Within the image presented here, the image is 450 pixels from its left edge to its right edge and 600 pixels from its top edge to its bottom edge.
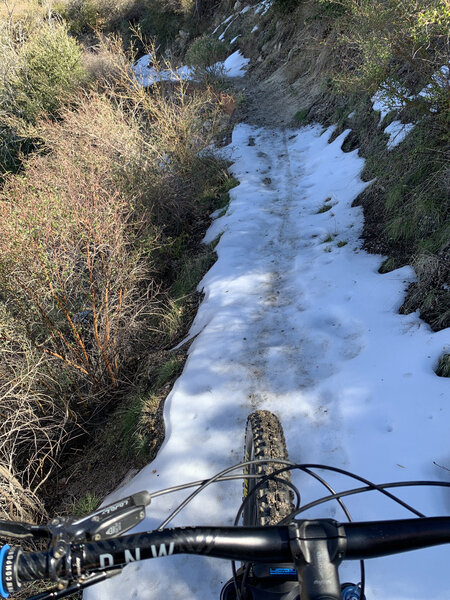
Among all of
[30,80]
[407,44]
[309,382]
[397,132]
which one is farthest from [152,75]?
[309,382]

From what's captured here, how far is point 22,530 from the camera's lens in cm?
110

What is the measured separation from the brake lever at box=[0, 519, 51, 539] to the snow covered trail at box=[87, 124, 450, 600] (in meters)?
1.75

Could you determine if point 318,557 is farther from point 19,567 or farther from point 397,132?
point 397,132

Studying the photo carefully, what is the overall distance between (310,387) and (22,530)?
2.79m

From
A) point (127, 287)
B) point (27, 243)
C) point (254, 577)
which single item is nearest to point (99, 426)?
point (127, 287)

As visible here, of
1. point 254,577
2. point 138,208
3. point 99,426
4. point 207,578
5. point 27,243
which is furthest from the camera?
point 138,208

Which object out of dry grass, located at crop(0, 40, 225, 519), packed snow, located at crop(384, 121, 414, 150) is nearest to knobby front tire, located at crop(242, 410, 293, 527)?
dry grass, located at crop(0, 40, 225, 519)

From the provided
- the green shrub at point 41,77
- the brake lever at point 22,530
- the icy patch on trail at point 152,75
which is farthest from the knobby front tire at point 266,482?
the green shrub at point 41,77

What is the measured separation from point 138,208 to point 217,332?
115 inches

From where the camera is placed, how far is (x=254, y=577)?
1518mm

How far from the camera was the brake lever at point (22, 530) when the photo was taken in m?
1.07

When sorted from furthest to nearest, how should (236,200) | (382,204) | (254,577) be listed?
(236,200) < (382,204) < (254,577)

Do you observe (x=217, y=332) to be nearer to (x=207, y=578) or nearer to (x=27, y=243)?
(x=27, y=243)

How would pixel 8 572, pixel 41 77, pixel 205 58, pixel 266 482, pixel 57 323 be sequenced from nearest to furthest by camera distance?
pixel 8 572
pixel 266 482
pixel 57 323
pixel 41 77
pixel 205 58
